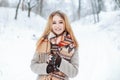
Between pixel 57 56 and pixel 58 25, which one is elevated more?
pixel 58 25

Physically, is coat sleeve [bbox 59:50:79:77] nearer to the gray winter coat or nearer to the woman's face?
the gray winter coat

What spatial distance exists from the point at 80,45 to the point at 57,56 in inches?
43.8

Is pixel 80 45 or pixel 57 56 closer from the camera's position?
pixel 57 56

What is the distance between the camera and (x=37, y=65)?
119 centimetres

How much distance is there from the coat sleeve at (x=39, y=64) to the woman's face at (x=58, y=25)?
106mm

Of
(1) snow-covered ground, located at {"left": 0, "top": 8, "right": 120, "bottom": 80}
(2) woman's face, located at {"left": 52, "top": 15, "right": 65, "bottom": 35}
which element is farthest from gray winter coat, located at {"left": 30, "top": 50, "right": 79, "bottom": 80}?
(1) snow-covered ground, located at {"left": 0, "top": 8, "right": 120, "bottom": 80}

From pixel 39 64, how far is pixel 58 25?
167 mm

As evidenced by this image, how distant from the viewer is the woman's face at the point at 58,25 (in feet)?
4.02

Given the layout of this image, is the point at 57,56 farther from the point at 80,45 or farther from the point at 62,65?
the point at 80,45

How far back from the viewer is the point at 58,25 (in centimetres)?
123

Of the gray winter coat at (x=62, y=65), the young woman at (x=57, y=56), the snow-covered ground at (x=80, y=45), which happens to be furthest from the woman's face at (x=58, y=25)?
the snow-covered ground at (x=80, y=45)

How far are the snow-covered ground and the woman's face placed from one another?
2.99ft

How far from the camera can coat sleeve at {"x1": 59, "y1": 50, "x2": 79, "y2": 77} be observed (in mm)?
1168

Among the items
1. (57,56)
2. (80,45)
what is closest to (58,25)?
(57,56)
